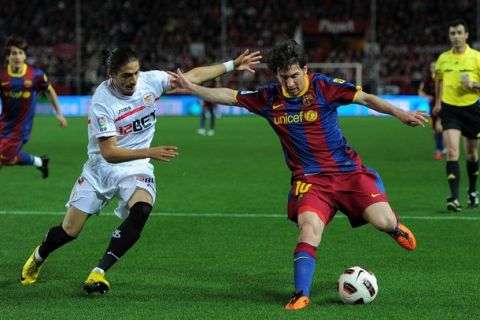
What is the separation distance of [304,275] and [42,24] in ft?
137

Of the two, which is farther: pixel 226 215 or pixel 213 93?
pixel 226 215

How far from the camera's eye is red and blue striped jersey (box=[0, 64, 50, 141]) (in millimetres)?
12555

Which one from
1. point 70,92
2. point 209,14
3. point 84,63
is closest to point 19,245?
point 70,92

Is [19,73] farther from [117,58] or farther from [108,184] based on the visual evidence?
[117,58]

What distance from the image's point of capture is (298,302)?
614 cm

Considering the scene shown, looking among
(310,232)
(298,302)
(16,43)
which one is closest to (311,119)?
(310,232)

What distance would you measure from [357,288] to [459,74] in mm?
5545

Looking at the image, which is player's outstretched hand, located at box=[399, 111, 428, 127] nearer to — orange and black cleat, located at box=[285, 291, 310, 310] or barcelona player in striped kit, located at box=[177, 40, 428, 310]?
barcelona player in striped kit, located at box=[177, 40, 428, 310]

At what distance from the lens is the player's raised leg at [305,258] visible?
6172 millimetres

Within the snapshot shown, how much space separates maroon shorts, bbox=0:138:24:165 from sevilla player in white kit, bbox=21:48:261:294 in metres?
5.95

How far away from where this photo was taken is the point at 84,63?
136 feet

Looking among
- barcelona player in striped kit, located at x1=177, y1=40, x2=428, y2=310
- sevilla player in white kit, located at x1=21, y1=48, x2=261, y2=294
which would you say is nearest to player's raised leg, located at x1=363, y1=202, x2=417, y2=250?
barcelona player in striped kit, located at x1=177, y1=40, x2=428, y2=310

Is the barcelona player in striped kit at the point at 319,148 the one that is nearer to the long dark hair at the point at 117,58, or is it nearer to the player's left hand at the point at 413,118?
the player's left hand at the point at 413,118

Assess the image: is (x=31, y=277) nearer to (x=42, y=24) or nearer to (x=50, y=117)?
(x=50, y=117)
